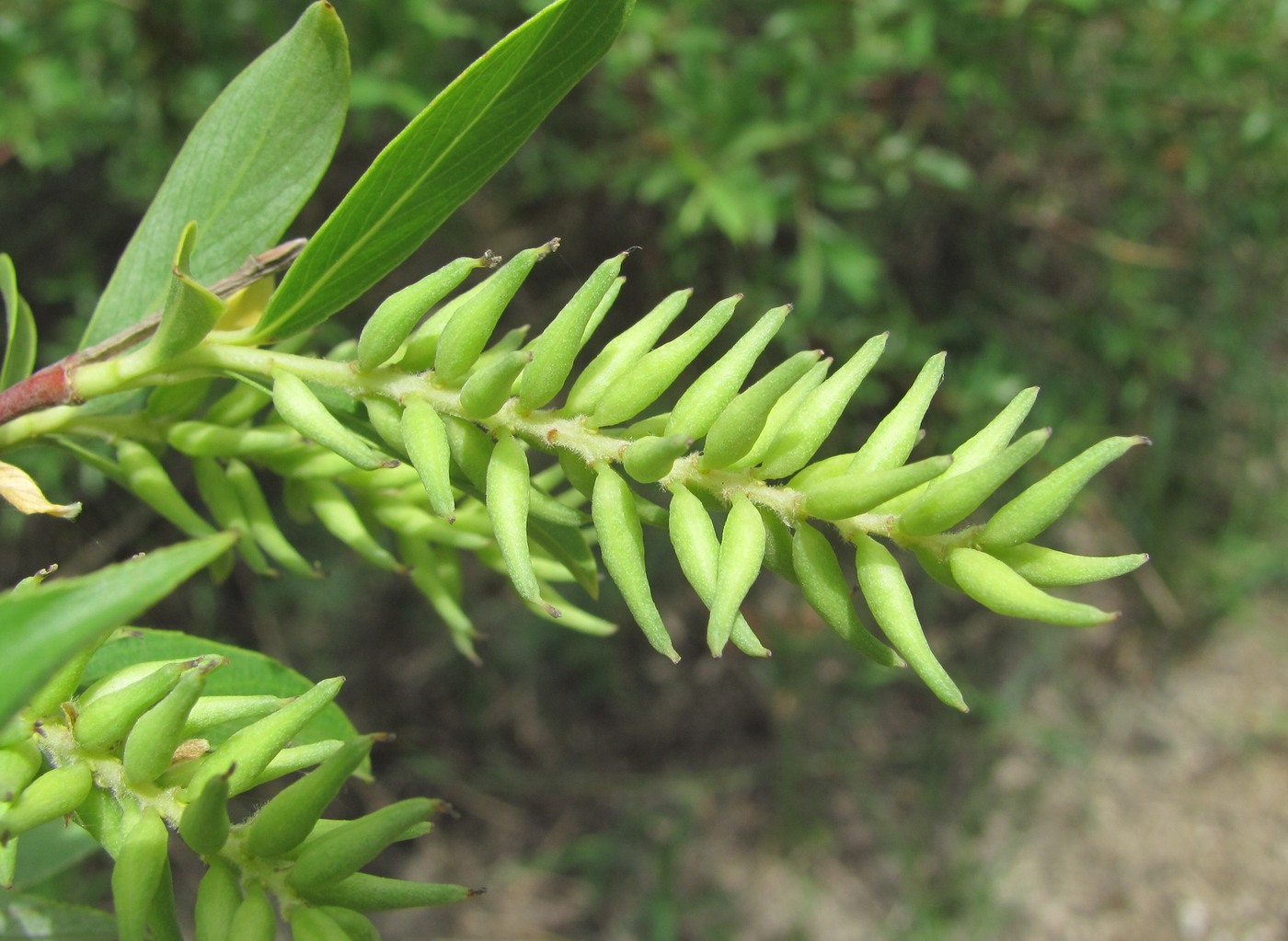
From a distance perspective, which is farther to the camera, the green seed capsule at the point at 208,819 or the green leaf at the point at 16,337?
the green leaf at the point at 16,337

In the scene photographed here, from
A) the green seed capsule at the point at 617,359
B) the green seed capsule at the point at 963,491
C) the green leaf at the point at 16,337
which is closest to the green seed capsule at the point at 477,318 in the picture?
the green seed capsule at the point at 617,359

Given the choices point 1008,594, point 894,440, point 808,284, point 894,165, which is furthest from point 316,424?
point 894,165

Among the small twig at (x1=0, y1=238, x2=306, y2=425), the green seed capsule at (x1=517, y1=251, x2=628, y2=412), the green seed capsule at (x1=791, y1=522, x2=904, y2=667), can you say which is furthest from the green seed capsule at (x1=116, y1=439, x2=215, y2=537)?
the green seed capsule at (x1=791, y1=522, x2=904, y2=667)

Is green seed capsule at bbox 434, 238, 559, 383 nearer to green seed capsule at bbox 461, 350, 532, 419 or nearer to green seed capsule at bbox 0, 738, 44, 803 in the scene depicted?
green seed capsule at bbox 461, 350, 532, 419

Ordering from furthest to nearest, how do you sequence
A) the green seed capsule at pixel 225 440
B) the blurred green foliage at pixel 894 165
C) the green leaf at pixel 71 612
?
the blurred green foliage at pixel 894 165
the green seed capsule at pixel 225 440
the green leaf at pixel 71 612

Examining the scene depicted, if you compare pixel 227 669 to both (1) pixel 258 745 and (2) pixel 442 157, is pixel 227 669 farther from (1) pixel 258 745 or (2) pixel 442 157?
(2) pixel 442 157

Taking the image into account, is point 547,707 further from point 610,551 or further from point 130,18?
point 610,551

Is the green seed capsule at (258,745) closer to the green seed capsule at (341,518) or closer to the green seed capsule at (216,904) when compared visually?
the green seed capsule at (216,904)
